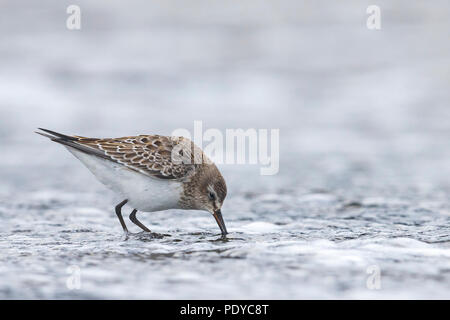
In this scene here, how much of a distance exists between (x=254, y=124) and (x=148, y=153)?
7.44 m

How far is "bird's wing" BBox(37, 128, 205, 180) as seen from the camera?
8.38 metres

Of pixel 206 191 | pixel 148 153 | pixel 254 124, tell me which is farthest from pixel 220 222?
pixel 254 124

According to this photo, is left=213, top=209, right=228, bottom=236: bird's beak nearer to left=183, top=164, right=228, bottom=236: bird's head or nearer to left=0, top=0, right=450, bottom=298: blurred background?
left=183, top=164, right=228, bottom=236: bird's head

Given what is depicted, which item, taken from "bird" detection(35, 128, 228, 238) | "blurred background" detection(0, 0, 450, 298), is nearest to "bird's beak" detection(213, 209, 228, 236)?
"bird" detection(35, 128, 228, 238)

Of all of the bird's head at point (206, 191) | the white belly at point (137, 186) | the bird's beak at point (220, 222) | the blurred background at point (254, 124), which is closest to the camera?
the blurred background at point (254, 124)

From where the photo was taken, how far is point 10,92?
57.5 feet

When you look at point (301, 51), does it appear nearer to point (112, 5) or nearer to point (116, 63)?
point (116, 63)

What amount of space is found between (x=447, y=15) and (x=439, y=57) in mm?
4122

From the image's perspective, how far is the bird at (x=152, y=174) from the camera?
836 cm

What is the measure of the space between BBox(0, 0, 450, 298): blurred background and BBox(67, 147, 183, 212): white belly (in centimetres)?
59

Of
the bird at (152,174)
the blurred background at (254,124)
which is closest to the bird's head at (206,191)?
the bird at (152,174)

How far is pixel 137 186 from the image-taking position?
8367mm

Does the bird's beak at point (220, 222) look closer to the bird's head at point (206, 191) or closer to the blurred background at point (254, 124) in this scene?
the bird's head at point (206, 191)
